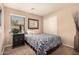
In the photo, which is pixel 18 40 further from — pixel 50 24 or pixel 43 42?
pixel 50 24

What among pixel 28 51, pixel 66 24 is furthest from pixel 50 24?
pixel 28 51

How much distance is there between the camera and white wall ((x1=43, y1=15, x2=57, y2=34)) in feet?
5.03

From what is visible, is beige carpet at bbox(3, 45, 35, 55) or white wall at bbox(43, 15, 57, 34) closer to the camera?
beige carpet at bbox(3, 45, 35, 55)

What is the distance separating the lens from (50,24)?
155 centimetres

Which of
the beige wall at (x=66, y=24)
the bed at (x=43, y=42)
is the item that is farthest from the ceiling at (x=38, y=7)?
the bed at (x=43, y=42)

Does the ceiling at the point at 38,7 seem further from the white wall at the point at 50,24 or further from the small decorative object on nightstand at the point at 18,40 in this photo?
the small decorative object on nightstand at the point at 18,40

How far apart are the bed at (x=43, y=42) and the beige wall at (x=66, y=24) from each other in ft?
0.37

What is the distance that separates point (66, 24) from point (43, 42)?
48 centimetres

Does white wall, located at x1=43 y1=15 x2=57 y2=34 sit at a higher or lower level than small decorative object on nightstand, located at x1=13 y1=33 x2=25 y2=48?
higher

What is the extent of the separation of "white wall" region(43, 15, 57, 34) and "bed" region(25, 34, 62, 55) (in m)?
0.08

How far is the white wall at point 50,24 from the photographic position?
1.53 meters

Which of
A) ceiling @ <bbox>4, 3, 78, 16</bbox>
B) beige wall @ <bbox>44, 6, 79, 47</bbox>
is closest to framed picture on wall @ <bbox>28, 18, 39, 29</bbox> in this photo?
ceiling @ <bbox>4, 3, 78, 16</bbox>

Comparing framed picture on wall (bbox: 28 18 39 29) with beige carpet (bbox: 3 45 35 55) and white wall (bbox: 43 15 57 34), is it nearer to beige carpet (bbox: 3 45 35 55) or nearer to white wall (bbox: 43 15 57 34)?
white wall (bbox: 43 15 57 34)
